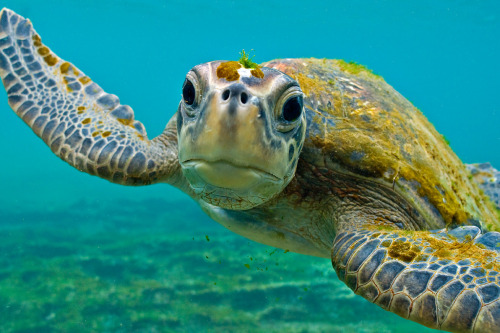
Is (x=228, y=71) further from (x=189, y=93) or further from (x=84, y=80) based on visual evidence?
(x=84, y=80)

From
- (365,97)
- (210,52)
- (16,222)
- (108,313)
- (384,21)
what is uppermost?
(210,52)

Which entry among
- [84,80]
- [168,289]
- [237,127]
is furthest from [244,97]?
[168,289]

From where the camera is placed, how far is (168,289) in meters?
6.50

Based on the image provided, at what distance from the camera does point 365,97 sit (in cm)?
291

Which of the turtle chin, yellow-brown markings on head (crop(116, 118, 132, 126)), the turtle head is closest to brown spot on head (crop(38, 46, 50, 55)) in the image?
yellow-brown markings on head (crop(116, 118, 132, 126))

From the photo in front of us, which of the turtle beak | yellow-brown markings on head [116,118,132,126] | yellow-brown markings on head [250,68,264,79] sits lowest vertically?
Result: the turtle beak

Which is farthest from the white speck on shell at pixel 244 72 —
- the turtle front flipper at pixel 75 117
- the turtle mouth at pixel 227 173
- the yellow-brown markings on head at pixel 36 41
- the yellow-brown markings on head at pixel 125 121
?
the yellow-brown markings on head at pixel 36 41

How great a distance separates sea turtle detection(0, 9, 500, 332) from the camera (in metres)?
1.67

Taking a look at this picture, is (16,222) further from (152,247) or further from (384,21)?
(384,21)

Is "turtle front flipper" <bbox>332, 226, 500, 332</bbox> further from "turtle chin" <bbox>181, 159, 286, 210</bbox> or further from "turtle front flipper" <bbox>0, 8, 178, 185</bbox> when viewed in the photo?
"turtle front flipper" <bbox>0, 8, 178, 185</bbox>

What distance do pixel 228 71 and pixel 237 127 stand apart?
0.31m

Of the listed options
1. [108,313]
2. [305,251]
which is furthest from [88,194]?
[305,251]

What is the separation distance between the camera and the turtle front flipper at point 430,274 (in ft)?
5.21

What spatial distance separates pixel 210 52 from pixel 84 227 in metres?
89.8
